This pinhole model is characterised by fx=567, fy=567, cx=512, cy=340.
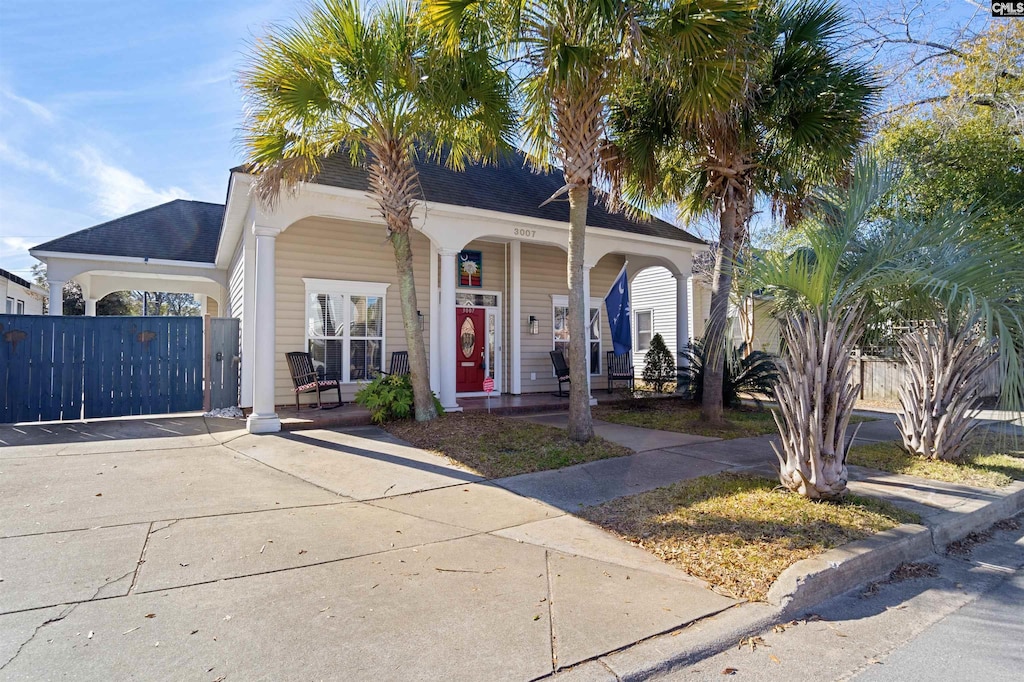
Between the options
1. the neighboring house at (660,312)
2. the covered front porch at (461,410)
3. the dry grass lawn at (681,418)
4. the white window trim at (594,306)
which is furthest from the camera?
the neighboring house at (660,312)

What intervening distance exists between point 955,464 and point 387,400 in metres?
8.38

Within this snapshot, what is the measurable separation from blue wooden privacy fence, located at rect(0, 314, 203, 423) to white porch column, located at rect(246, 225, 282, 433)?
288cm

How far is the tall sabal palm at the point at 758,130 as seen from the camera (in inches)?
350

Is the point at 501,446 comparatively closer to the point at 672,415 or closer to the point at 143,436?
the point at 672,415

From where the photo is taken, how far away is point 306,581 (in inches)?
152

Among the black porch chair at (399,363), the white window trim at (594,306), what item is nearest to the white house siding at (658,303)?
the white window trim at (594,306)

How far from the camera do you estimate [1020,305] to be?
5.28m

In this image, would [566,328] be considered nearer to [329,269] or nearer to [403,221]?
[329,269]

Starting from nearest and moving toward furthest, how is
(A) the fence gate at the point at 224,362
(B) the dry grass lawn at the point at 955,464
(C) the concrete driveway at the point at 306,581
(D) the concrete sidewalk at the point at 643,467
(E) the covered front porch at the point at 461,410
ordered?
(C) the concrete driveway at the point at 306,581 < (D) the concrete sidewalk at the point at 643,467 < (B) the dry grass lawn at the point at 955,464 < (E) the covered front porch at the point at 461,410 < (A) the fence gate at the point at 224,362

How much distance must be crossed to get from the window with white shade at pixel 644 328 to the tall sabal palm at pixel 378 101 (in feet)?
47.4

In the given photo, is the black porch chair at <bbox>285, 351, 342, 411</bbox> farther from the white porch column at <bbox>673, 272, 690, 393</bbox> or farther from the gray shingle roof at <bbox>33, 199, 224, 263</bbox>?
the white porch column at <bbox>673, 272, 690, 393</bbox>

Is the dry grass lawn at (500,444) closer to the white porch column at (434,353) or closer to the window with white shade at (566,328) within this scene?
the white porch column at (434,353)

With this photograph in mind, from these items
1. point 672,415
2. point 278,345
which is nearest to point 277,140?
point 278,345

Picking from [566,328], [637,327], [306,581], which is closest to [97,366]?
[306,581]
